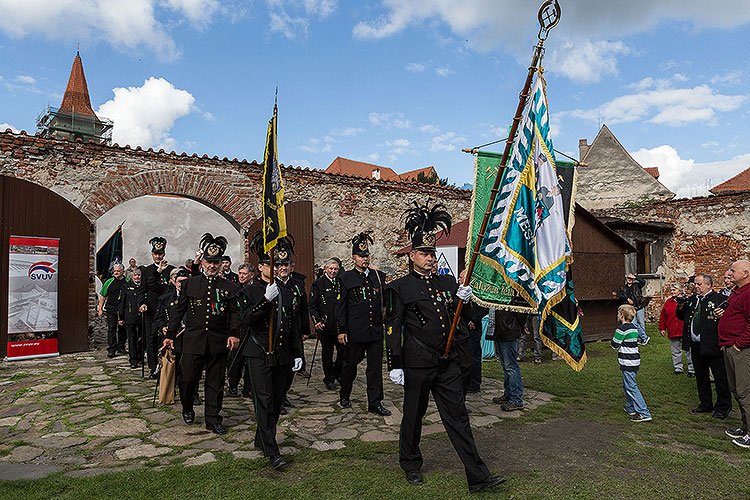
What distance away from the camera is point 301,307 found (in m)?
5.52

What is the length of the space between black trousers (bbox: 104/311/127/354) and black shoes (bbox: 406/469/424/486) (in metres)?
8.34

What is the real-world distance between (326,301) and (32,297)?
260 inches

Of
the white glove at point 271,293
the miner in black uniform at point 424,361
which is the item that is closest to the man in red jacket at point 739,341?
the miner in black uniform at point 424,361

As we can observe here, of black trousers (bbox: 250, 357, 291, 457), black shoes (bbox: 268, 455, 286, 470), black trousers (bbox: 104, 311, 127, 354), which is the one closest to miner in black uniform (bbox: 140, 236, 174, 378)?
black trousers (bbox: 104, 311, 127, 354)

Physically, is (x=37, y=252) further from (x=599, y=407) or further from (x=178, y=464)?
(x=599, y=407)

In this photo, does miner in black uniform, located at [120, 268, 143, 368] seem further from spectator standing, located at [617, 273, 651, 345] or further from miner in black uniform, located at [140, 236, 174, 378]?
spectator standing, located at [617, 273, 651, 345]

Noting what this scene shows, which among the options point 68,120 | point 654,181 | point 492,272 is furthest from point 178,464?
point 68,120

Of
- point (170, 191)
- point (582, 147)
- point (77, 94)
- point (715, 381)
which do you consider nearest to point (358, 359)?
point (715, 381)

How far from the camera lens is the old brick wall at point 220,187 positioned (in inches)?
418

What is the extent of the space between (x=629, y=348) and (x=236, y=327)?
452 cm

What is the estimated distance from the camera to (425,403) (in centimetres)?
420

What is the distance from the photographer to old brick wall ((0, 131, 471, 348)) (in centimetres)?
1062

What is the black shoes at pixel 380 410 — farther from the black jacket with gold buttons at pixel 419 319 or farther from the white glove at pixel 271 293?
the white glove at pixel 271 293

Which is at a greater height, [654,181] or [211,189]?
[654,181]
